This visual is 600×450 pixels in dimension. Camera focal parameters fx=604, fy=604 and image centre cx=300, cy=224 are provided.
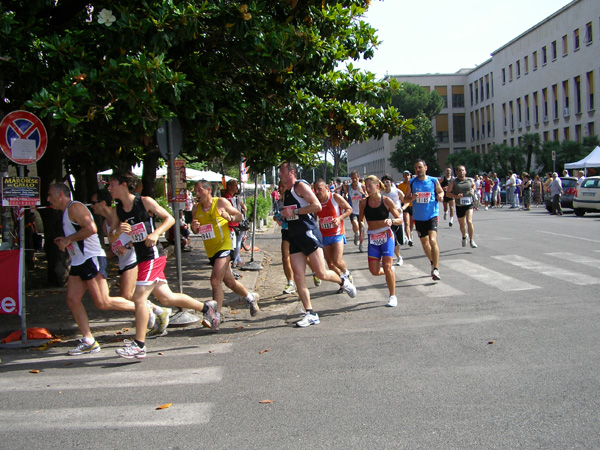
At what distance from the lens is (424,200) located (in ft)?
33.8

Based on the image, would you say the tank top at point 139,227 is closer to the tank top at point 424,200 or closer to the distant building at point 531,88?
the tank top at point 424,200

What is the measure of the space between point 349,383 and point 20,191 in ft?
14.9

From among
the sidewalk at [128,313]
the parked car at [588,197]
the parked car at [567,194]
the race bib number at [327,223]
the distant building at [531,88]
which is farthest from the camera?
the distant building at [531,88]

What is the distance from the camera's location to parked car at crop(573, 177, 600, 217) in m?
23.2

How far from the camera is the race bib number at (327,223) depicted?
8.95 m

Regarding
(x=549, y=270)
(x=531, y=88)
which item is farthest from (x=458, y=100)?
(x=549, y=270)

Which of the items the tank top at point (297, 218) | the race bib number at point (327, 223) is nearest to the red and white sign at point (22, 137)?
the tank top at point (297, 218)

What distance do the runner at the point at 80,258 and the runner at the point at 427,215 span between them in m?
5.21

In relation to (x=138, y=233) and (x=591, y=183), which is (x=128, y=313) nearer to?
(x=138, y=233)

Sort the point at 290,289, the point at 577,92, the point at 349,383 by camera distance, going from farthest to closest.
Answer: the point at 577,92 → the point at 290,289 → the point at 349,383

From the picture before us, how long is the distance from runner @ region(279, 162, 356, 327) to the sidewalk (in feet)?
3.94

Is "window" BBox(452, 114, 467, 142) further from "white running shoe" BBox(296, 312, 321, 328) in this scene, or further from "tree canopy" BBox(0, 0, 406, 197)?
"white running shoe" BBox(296, 312, 321, 328)

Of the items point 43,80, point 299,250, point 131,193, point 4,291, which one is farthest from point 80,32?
point 299,250

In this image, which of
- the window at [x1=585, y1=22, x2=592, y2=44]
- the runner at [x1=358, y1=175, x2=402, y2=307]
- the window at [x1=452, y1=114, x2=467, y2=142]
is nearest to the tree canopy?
the runner at [x1=358, y1=175, x2=402, y2=307]
